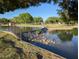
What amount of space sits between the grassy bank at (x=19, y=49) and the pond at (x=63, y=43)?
46mm

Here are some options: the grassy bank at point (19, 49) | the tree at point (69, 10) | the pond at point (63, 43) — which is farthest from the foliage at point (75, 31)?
the grassy bank at point (19, 49)

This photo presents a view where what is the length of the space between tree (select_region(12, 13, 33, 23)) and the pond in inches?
3.9

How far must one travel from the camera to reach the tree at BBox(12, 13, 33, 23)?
4.98 feet

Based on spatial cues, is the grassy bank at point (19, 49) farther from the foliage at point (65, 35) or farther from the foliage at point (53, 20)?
the foliage at point (53, 20)

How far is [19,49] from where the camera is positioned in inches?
60.1

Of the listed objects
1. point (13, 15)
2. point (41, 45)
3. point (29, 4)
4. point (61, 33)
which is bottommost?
point (41, 45)

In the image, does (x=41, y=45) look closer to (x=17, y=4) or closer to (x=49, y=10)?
(x=49, y=10)

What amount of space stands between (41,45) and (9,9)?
1.61 ft

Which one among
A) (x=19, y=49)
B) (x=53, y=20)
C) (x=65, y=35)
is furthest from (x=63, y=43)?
(x=19, y=49)

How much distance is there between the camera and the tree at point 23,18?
4.98ft

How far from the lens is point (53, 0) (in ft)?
5.05

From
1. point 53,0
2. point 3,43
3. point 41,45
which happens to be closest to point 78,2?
point 53,0

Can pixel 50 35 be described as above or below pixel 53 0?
below

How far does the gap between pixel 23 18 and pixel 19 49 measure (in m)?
0.31
